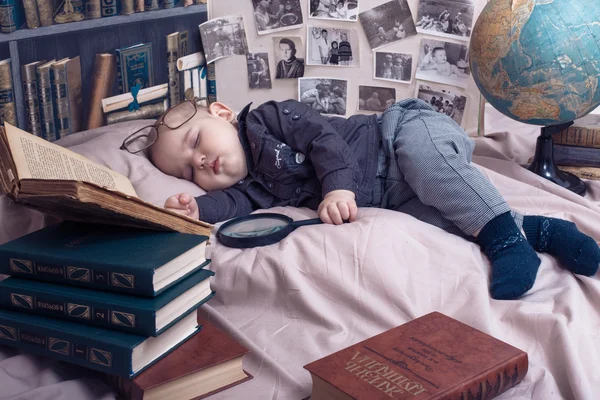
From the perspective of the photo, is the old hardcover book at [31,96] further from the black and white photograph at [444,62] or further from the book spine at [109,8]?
the black and white photograph at [444,62]

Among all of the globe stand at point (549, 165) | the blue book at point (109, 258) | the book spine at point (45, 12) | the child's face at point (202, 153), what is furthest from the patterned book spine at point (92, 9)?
the globe stand at point (549, 165)

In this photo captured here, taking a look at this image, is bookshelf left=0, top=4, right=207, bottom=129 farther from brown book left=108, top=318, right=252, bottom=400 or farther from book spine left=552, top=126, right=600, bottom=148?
book spine left=552, top=126, right=600, bottom=148

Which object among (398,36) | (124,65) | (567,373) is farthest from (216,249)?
(398,36)

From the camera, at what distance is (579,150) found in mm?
2047

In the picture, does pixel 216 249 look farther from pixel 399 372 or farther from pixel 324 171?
pixel 399 372

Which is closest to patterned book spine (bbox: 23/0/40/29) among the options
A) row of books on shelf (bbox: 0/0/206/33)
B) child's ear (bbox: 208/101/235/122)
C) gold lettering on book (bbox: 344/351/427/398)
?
row of books on shelf (bbox: 0/0/206/33)

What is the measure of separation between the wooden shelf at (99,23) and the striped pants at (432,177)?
2.60 ft

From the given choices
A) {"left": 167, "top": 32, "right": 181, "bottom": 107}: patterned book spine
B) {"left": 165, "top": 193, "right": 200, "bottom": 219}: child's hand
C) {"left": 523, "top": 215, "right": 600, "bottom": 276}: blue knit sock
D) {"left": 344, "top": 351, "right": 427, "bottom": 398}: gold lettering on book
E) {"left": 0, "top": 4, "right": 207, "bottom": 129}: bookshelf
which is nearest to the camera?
{"left": 344, "top": 351, "right": 427, "bottom": 398}: gold lettering on book

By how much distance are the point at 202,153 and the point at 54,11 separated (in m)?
0.52

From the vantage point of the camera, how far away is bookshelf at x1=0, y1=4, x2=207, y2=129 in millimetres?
1602

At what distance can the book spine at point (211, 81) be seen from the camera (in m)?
2.29

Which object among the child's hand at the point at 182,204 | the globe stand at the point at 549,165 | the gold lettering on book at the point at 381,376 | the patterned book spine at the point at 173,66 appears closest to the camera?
Answer: the gold lettering on book at the point at 381,376

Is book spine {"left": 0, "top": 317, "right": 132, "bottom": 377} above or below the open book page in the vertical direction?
below

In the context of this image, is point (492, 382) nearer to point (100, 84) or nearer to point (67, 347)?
point (67, 347)
